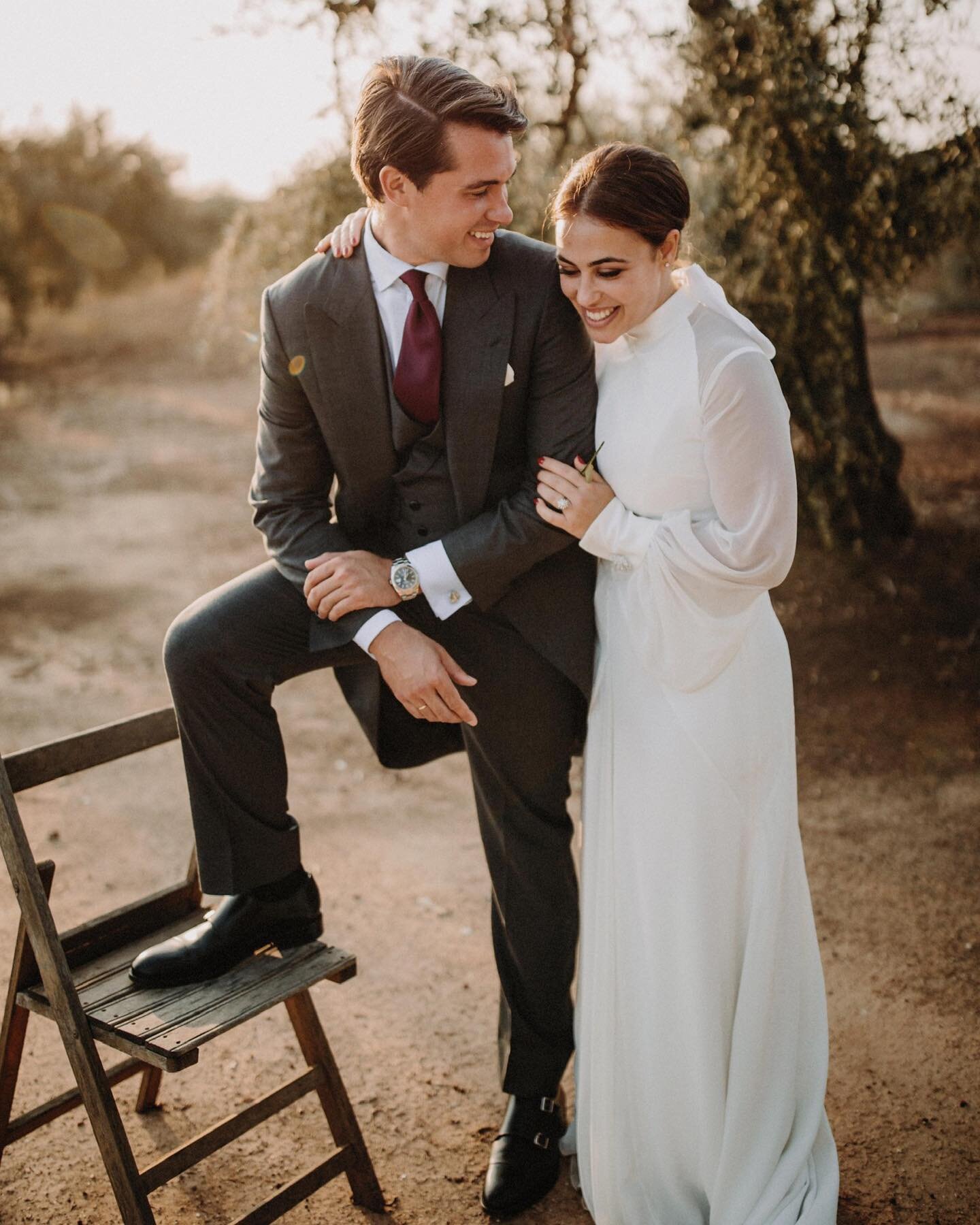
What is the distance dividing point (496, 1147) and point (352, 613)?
1453mm

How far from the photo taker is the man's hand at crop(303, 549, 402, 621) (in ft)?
8.86

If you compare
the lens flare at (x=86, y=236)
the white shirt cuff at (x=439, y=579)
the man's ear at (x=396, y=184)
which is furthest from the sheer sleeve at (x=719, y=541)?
the lens flare at (x=86, y=236)

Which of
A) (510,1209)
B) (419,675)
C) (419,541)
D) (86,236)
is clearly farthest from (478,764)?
(86,236)

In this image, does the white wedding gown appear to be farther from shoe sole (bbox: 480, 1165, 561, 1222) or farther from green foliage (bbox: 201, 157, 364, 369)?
green foliage (bbox: 201, 157, 364, 369)

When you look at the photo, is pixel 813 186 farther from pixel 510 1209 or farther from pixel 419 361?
pixel 510 1209

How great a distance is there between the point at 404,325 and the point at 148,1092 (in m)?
2.30

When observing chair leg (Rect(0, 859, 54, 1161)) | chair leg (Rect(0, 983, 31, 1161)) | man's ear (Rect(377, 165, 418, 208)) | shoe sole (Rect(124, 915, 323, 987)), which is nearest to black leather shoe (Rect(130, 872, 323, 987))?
shoe sole (Rect(124, 915, 323, 987))

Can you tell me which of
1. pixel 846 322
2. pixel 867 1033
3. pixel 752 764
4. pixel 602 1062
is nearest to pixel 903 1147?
pixel 867 1033

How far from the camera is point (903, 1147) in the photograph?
10.1 ft

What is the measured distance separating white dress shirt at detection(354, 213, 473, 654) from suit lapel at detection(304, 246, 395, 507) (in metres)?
0.03

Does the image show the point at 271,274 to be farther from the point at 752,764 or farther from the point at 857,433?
the point at 752,764

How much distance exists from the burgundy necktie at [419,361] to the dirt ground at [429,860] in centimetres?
204

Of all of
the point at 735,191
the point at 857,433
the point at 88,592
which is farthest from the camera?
the point at 88,592

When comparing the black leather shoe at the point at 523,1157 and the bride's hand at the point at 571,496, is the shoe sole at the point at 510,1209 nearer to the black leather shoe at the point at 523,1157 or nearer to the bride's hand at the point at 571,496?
the black leather shoe at the point at 523,1157
